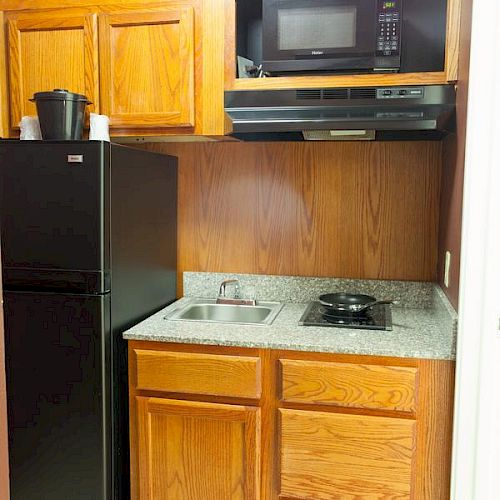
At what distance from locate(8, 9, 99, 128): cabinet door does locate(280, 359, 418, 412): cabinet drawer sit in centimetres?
127

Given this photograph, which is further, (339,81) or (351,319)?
(351,319)

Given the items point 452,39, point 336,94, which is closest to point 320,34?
point 336,94

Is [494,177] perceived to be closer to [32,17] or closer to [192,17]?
[192,17]

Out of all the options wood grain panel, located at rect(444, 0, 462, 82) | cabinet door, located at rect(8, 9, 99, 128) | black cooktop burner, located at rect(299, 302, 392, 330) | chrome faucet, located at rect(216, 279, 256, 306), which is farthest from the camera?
chrome faucet, located at rect(216, 279, 256, 306)

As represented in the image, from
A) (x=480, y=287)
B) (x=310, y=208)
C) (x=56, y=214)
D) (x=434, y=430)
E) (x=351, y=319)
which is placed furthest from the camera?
(x=310, y=208)

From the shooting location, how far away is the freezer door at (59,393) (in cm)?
194

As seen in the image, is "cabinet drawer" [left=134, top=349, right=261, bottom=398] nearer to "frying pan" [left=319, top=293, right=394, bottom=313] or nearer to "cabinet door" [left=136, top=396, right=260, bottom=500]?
"cabinet door" [left=136, top=396, right=260, bottom=500]

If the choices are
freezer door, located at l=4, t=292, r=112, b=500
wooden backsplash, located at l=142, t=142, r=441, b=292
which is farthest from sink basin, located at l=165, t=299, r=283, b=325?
freezer door, located at l=4, t=292, r=112, b=500

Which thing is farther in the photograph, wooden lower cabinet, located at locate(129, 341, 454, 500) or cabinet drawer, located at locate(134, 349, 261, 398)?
cabinet drawer, located at locate(134, 349, 261, 398)

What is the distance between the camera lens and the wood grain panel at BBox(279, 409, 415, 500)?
182 centimetres

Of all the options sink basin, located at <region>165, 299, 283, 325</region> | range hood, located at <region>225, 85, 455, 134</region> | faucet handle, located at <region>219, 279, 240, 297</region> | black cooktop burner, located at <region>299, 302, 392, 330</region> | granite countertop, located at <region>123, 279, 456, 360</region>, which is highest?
range hood, located at <region>225, 85, 455, 134</region>

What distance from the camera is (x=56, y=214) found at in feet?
6.32

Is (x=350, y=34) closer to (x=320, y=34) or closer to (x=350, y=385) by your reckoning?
(x=320, y=34)

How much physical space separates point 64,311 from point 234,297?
81 cm
